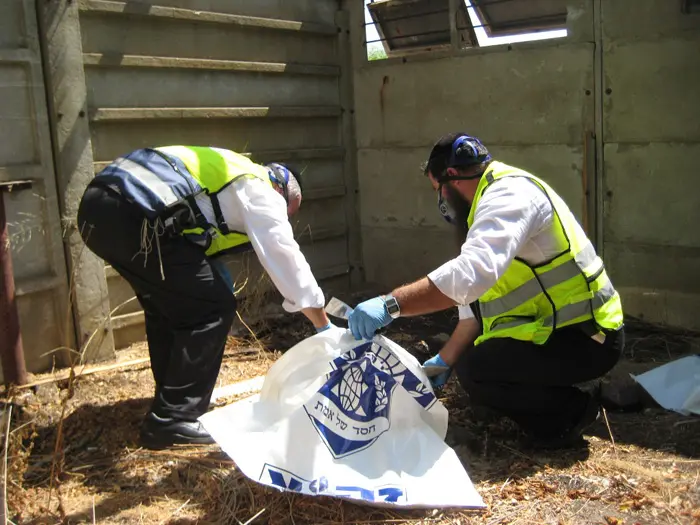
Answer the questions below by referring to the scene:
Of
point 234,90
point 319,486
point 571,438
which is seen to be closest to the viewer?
point 319,486

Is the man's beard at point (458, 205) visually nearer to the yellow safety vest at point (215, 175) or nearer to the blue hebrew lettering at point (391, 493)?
the yellow safety vest at point (215, 175)

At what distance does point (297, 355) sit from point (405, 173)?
3311 millimetres

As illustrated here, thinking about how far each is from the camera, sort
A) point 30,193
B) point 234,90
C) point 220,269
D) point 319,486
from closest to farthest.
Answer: point 319,486 → point 220,269 → point 30,193 → point 234,90

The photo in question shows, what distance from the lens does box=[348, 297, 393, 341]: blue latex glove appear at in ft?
7.98

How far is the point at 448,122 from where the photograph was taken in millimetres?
5281

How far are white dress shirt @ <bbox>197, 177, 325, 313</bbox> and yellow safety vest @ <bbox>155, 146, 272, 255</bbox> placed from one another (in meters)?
0.05

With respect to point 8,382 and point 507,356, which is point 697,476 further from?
point 8,382

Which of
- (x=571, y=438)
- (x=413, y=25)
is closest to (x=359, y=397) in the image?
(x=571, y=438)

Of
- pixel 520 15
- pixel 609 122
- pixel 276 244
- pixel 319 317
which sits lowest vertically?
pixel 319 317

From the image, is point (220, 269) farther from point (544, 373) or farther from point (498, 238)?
point (544, 373)

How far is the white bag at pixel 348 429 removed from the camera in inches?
89.8

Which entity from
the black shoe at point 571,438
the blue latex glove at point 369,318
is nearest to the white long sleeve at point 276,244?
the blue latex glove at point 369,318

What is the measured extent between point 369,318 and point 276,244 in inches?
24.1

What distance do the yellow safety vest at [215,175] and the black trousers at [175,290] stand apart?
2.7 inches
